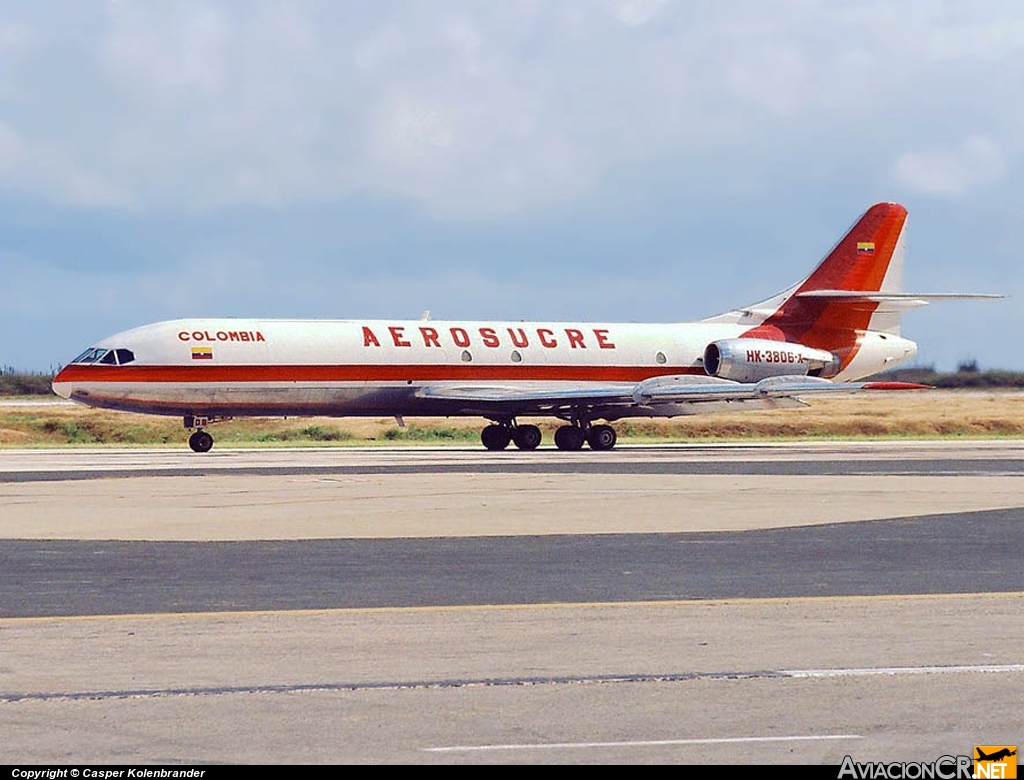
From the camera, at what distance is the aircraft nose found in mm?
47094

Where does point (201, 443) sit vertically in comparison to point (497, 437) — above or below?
above

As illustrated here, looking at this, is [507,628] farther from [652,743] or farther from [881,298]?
[881,298]

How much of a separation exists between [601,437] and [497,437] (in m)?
3.39

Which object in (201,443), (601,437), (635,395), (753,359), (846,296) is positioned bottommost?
(601,437)

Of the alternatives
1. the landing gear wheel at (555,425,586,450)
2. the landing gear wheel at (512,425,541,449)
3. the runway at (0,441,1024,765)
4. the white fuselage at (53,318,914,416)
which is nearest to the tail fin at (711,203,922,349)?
the white fuselage at (53,318,914,416)

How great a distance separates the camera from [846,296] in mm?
56375

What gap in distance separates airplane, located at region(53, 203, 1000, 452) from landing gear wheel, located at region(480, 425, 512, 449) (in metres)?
0.05

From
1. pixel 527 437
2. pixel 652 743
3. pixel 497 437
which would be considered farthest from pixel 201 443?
pixel 652 743

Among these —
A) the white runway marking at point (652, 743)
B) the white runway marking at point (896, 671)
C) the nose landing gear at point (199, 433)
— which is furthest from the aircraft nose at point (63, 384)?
the white runway marking at point (652, 743)

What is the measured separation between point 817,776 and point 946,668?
3.28 meters

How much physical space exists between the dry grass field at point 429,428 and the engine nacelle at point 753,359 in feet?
34.4

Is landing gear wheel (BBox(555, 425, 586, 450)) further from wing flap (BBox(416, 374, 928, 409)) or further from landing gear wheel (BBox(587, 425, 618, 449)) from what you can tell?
wing flap (BBox(416, 374, 928, 409))

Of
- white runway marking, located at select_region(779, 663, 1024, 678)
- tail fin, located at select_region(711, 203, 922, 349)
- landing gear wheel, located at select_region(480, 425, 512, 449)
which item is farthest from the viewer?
tail fin, located at select_region(711, 203, 922, 349)

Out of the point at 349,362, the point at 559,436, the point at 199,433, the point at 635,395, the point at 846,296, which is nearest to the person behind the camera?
the point at 199,433
